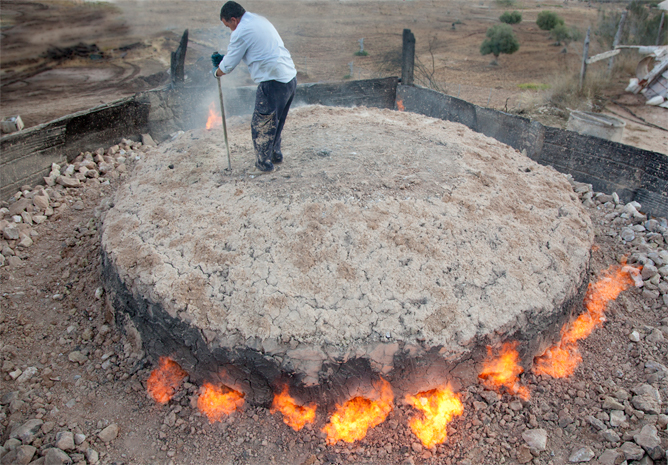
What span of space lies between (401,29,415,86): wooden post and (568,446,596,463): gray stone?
523 cm

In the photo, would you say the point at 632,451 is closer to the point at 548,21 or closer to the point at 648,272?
the point at 648,272

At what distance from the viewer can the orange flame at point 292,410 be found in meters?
2.43

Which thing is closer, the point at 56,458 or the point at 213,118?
the point at 56,458

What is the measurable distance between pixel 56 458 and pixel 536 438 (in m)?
2.54

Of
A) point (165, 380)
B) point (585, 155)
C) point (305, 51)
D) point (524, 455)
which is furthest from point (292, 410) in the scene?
point (305, 51)

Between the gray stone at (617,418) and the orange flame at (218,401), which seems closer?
the gray stone at (617,418)

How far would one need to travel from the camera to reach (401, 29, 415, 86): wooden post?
20.3ft

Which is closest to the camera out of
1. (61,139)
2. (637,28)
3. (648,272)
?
(648,272)

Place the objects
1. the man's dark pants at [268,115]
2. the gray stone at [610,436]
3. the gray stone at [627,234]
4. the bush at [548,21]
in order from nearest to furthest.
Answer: the gray stone at [610,436] → the man's dark pants at [268,115] → the gray stone at [627,234] → the bush at [548,21]

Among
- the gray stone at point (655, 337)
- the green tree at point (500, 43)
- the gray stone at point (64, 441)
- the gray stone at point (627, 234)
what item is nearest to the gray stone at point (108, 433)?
the gray stone at point (64, 441)

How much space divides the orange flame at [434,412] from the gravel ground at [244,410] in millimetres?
41

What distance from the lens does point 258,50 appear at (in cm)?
323

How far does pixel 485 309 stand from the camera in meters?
2.50

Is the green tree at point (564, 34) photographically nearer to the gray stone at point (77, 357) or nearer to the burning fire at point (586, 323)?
the burning fire at point (586, 323)
